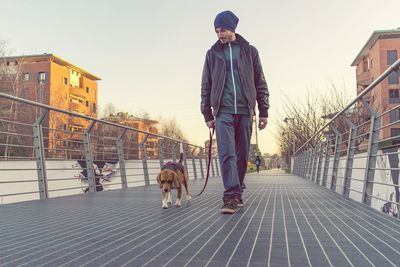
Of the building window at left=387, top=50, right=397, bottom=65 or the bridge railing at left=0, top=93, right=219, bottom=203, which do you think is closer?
the bridge railing at left=0, top=93, right=219, bottom=203

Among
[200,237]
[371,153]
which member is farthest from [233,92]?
[200,237]

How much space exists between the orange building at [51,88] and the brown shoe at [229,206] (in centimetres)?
2708

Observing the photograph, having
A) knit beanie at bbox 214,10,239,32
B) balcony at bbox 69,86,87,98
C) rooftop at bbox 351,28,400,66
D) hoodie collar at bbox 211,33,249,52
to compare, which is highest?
rooftop at bbox 351,28,400,66

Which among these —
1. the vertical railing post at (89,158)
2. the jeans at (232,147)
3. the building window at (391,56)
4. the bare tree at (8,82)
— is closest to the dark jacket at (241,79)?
the jeans at (232,147)

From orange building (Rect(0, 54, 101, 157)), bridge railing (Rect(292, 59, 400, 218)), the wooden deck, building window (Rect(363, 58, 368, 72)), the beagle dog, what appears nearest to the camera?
the wooden deck

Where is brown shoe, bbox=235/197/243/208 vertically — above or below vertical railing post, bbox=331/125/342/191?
below

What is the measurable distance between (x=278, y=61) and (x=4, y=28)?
2031 cm

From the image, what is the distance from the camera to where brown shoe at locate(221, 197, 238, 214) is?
414 centimetres

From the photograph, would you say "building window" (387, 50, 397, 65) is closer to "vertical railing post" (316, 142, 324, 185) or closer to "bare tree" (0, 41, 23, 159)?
"bare tree" (0, 41, 23, 159)

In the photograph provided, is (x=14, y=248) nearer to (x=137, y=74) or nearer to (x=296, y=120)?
(x=296, y=120)

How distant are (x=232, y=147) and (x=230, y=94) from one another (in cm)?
59

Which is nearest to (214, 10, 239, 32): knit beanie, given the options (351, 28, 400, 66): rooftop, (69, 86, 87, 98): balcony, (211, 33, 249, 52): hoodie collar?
(211, 33, 249, 52): hoodie collar

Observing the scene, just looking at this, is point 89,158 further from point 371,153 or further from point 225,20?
point 371,153

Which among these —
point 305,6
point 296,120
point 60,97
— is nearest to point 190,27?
point 305,6
